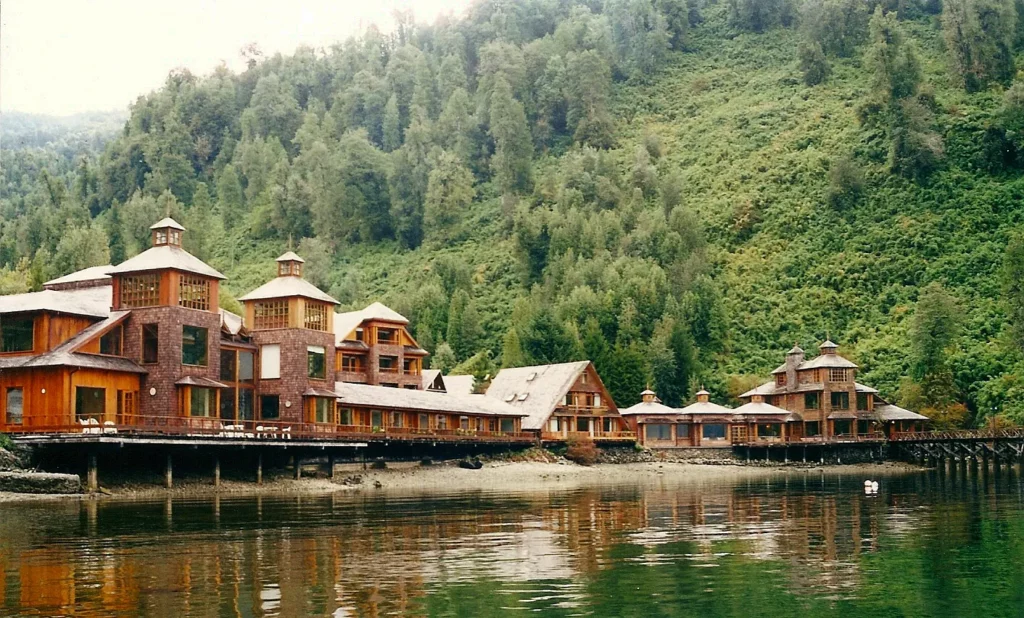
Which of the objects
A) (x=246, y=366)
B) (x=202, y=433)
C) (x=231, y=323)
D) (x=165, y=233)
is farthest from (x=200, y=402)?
(x=231, y=323)

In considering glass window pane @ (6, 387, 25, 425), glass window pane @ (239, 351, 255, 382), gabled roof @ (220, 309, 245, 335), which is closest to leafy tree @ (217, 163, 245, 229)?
gabled roof @ (220, 309, 245, 335)

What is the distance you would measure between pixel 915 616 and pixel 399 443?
53974 mm

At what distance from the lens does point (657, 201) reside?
463 ft

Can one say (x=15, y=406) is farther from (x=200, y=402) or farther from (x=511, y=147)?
(x=511, y=147)

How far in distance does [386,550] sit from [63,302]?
1397 inches

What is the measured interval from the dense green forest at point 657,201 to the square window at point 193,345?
20.9 m

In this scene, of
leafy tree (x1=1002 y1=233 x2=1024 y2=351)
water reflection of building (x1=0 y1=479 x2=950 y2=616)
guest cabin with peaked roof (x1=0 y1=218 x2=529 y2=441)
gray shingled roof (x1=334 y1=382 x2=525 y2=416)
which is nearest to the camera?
water reflection of building (x1=0 y1=479 x2=950 y2=616)

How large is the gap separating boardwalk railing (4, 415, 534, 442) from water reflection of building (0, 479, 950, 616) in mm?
9495

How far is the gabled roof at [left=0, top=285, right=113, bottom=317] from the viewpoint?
54.7 metres

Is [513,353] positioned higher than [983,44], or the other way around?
[983,44]

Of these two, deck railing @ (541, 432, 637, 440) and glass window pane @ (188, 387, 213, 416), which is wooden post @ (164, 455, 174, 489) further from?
deck railing @ (541, 432, 637, 440)

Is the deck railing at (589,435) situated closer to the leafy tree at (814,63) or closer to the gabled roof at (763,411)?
the gabled roof at (763,411)

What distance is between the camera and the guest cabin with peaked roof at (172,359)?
177 ft

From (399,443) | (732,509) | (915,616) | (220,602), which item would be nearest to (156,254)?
(399,443)
